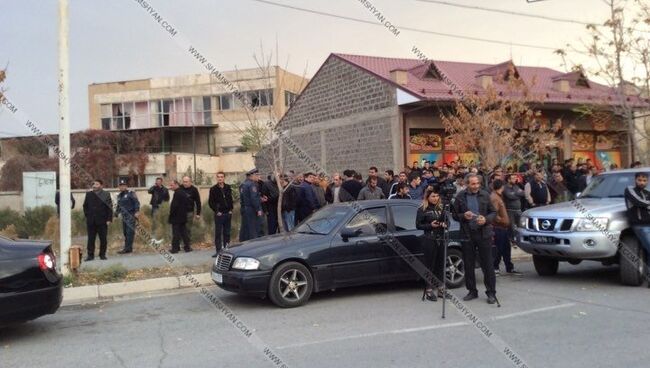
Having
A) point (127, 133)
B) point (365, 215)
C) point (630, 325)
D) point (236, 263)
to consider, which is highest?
point (127, 133)

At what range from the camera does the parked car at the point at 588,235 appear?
8.85 metres

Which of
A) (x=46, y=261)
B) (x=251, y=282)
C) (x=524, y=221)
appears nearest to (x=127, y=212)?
(x=251, y=282)

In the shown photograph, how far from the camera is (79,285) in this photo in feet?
32.0

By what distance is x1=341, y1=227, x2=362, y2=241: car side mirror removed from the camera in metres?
8.39

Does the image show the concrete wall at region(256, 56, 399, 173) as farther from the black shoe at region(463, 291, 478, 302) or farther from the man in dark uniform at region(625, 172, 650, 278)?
the black shoe at region(463, 291, 478, 302)

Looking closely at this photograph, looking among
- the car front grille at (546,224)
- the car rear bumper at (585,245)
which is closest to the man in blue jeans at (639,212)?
the car rear bumper at (585,245)

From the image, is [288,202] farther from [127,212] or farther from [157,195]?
[157,195]

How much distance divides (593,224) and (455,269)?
2.13 meters

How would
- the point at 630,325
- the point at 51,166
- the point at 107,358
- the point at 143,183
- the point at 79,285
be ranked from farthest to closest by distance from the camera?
the point at 143,183
the point at 51,166
the point at 79,285
the point at 630,325
the point at 107,358

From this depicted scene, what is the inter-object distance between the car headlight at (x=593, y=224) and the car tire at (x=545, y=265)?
136 centimetres

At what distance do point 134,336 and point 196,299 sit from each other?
220 cm

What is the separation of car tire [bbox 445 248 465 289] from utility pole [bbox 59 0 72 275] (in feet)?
20.4

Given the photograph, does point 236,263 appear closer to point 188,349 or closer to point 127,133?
point 188,349

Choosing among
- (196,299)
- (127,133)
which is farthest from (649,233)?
(127,133)
